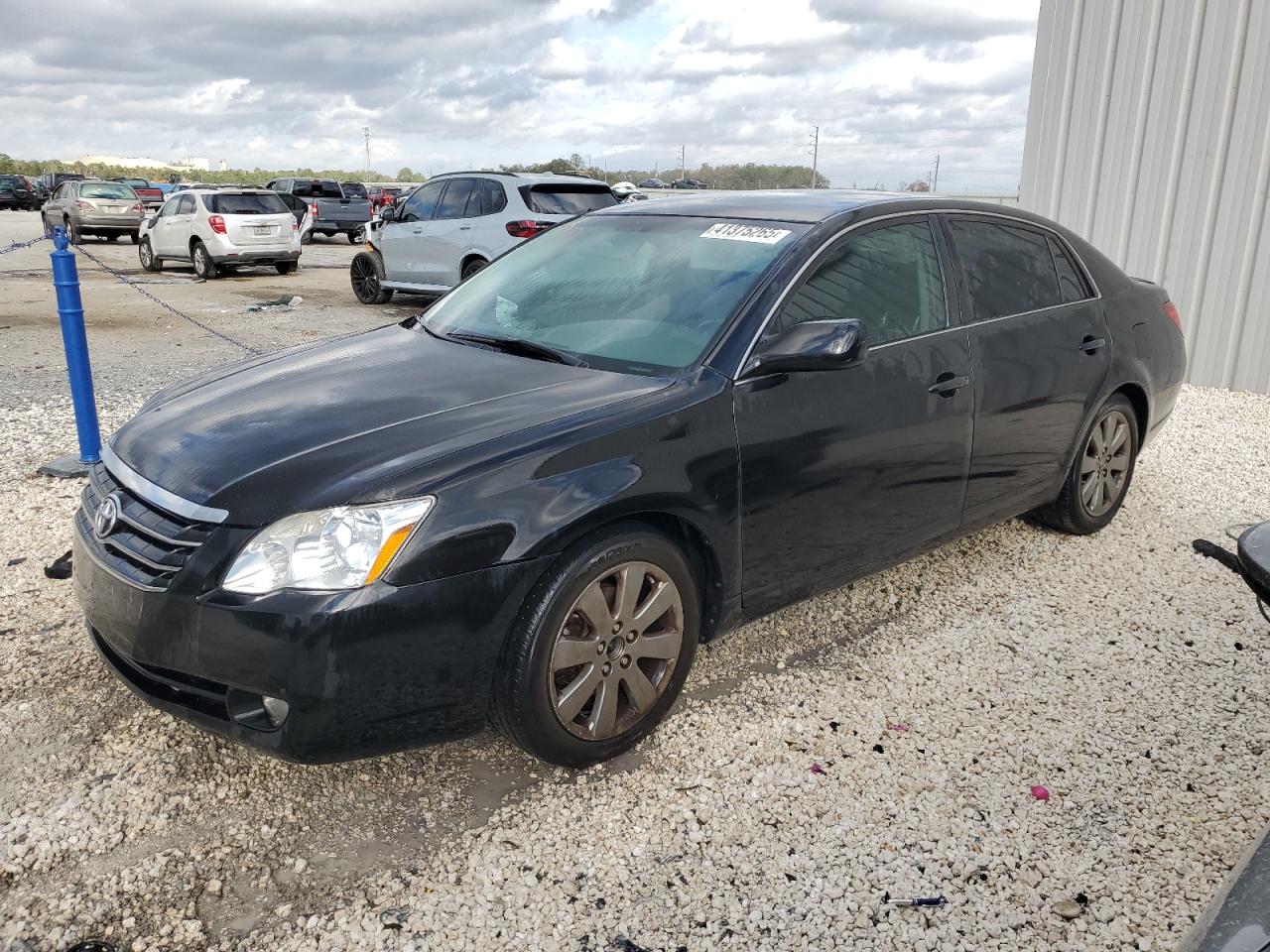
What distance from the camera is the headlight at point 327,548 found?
8.23ft

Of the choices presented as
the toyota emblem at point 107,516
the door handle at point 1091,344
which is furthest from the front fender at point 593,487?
the door handle at point 1091,344

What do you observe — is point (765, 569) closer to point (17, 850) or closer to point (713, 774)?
point (713, 774)

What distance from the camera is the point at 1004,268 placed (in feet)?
14.2

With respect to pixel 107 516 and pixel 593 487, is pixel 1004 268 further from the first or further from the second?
pixel 107 516

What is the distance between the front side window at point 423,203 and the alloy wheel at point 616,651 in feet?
35.3

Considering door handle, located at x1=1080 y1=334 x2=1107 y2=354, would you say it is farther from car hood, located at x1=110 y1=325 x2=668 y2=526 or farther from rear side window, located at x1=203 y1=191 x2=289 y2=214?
rear side window, located at x1=203 y1=191 x2=289 y2=214

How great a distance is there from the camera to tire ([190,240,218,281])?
57.1 feet

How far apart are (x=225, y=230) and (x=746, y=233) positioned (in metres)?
15.6

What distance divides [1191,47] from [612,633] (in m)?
8.45

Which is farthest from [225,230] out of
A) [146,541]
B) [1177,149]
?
[146,541]

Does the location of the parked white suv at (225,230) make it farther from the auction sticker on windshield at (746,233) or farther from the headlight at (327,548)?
the headlight at (327,548)

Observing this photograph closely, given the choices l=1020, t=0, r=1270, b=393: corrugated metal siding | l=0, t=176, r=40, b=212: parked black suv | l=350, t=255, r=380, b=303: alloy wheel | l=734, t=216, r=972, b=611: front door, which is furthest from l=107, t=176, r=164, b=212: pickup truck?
l=734, t=216, r=972, b=611: front door

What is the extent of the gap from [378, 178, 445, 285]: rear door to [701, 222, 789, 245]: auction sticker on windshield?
9.66 metres

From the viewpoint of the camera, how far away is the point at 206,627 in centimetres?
255
